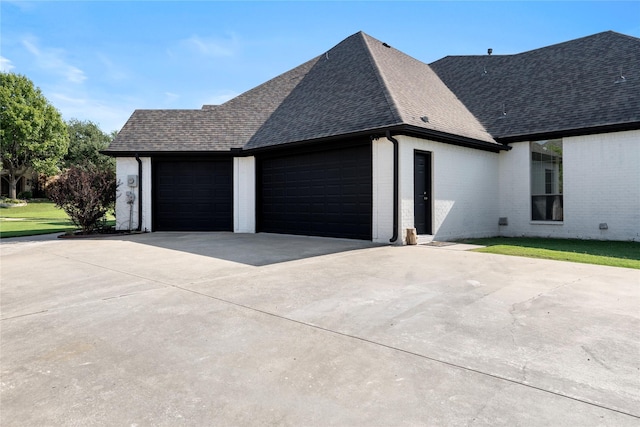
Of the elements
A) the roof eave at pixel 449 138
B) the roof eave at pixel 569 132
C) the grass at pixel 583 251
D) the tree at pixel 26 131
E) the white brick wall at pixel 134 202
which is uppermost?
the tree at pixel 26 131

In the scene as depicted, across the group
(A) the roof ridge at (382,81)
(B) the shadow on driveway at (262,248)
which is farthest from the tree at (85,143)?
(B) the shadow on driveway at (262,248)

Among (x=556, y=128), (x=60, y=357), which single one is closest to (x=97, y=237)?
(x=60, y=357)

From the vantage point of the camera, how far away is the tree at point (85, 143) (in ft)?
128

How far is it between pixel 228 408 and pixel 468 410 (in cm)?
138

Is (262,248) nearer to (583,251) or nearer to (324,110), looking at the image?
(324,110)

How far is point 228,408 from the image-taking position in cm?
211

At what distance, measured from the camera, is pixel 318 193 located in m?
11.4

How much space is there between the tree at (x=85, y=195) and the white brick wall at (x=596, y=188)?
46.9 feet

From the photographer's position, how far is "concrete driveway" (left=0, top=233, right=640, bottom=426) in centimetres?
210

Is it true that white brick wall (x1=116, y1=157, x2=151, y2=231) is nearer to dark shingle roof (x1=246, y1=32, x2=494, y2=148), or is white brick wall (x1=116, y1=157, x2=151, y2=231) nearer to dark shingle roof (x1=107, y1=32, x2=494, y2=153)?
dark shingle roof (x1=107, y1=32, x2=494, y2=153)

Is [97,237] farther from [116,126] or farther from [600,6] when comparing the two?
[116,126]

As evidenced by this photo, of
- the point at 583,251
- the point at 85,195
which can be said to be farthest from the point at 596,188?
the point at 85,195

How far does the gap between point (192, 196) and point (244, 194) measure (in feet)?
6.82

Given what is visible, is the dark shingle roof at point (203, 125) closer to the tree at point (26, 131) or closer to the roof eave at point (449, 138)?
the roof eave at point (449, 138)
